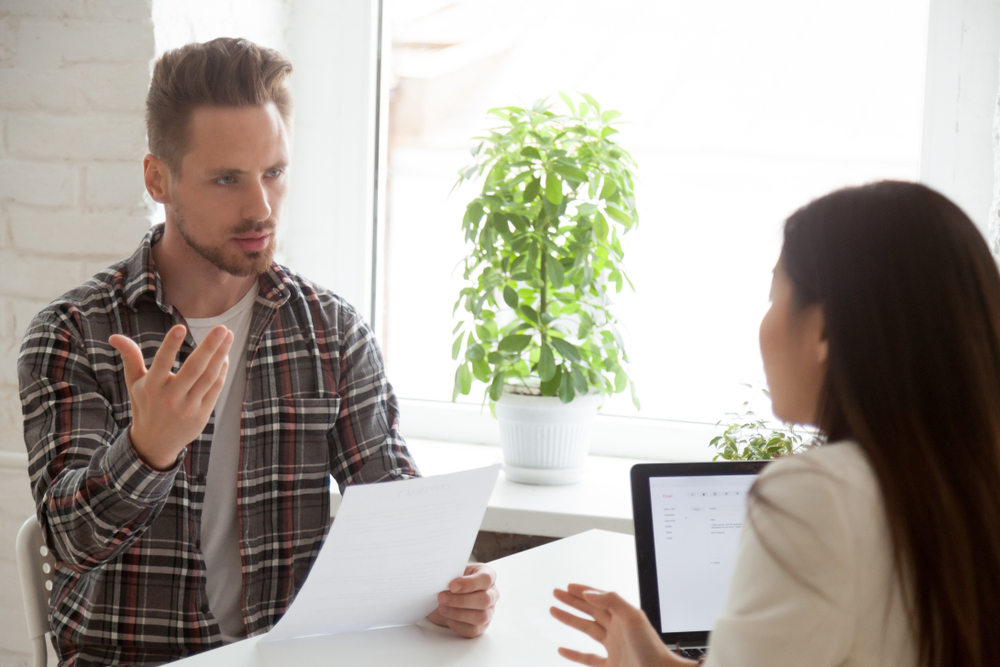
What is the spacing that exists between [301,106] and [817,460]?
1880 millimetres

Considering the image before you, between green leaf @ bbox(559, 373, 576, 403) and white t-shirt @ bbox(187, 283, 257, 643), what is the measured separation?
658mm

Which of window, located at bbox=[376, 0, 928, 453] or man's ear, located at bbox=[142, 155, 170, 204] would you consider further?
window, located at bbox=[376, 0, 928, 453]

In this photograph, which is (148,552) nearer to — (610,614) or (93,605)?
(93,605)

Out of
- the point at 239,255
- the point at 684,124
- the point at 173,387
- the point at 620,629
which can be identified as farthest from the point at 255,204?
the point at 684,124

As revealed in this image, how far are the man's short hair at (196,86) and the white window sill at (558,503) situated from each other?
0.73 metres

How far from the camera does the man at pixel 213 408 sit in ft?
3.89

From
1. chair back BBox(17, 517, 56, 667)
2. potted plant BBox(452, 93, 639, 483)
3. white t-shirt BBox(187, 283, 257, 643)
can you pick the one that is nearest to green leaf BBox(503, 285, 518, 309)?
potted plant BBox(452, 93, 639, 483)

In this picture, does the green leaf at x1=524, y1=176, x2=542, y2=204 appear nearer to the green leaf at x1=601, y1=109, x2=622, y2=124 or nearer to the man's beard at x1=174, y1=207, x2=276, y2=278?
the green leaf at x1=601, y1=109, x2=622, y2=124

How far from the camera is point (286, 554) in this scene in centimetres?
131

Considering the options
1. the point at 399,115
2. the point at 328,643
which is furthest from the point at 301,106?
the point at 328,643

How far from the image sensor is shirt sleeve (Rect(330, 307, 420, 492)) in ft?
4.53

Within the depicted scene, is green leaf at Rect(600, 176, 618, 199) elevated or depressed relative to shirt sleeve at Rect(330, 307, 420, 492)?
elevated

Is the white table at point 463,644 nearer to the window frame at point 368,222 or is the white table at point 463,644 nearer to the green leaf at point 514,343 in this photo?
the green leaf at point 514,343

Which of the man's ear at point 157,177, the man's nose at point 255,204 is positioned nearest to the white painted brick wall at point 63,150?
the man's ear at point 157,177
